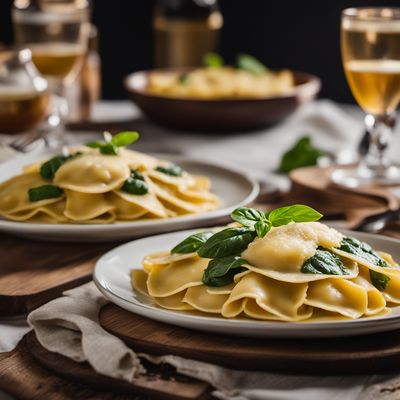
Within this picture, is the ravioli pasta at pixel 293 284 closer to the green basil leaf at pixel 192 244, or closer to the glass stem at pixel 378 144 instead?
the green basil leaf at pixel 192 244

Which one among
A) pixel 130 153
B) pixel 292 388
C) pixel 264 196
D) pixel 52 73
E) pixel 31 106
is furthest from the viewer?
pixel 52 73

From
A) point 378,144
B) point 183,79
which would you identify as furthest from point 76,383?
point 183,79

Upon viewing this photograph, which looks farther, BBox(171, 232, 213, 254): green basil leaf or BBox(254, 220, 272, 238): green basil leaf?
BBox(171, 232, 213, 254): green basil leaf

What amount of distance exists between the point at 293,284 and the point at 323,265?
7 cm

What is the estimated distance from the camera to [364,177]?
3.45 m

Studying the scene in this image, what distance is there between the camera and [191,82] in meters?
4.86

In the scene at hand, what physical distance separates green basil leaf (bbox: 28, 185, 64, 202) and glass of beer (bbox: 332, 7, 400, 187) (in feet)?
3.76

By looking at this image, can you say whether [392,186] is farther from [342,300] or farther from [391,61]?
[342,300]

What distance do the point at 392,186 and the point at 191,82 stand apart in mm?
1757

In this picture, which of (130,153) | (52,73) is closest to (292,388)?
(130,153)

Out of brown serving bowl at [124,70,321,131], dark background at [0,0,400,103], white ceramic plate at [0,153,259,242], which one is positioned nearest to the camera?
white ceramic plate at [0,153,259,242]

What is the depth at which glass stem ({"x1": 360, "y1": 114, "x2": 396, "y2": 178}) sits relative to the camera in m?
3.47

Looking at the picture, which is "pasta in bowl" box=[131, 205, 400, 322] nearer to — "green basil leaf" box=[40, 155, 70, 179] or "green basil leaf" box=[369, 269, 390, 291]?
"green basil leaf" box=[369, 269, 390, 291]

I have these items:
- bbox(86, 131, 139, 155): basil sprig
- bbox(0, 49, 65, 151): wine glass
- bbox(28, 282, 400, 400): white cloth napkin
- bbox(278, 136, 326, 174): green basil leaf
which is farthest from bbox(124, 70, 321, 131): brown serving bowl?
bbox(28, 282, 400, 400): white cloth napkin
